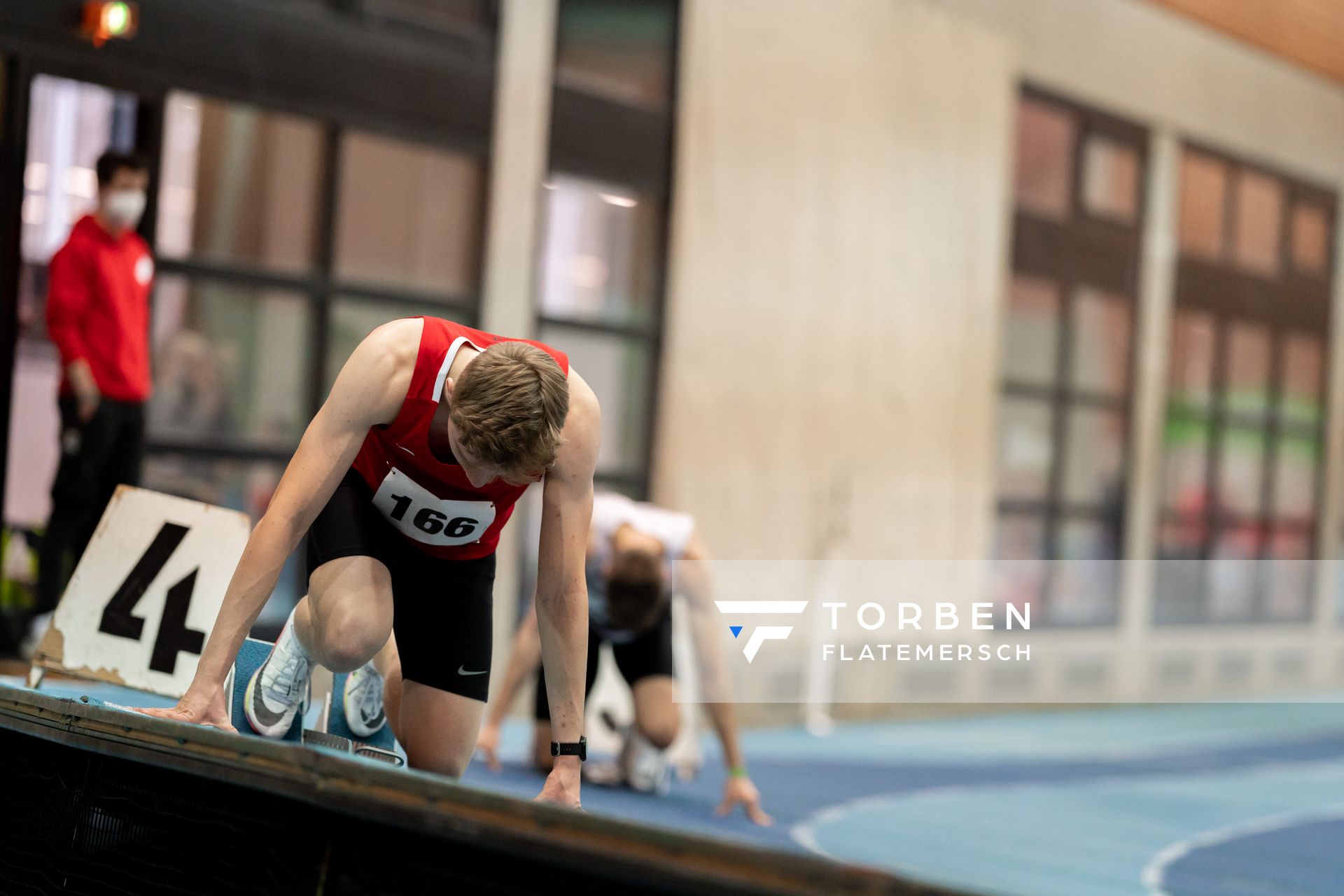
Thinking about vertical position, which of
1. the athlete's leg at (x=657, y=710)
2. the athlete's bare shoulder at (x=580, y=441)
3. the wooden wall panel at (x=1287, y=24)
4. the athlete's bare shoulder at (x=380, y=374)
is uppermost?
the wooden wall panel at (x=1287, y=24)

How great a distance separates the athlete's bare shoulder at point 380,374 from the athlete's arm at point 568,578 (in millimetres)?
334

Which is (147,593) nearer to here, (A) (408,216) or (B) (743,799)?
(B) (743,799)

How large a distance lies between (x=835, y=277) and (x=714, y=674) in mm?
5504

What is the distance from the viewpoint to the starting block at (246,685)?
366cm

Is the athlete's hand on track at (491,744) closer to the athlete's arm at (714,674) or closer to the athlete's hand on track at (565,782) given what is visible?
the athlete's arm at (714,674)

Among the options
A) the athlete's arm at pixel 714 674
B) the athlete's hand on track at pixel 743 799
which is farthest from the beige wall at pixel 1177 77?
the athlete's hand on track at pixel 743 799

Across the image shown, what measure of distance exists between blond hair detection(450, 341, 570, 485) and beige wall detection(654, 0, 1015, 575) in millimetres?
7102

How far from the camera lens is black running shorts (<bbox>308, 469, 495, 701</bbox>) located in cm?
332

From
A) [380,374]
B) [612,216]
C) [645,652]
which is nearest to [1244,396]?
[612,216]

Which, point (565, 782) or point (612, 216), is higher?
point (612, 216)

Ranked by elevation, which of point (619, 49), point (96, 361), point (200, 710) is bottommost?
point (200, 710)

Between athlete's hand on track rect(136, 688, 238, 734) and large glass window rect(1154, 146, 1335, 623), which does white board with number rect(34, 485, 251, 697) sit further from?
large glass window rect(1154, 146, 1335, 623)

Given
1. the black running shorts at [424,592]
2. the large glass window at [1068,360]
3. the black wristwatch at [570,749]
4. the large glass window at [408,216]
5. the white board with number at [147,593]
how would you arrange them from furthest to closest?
the large glass window at [1068,360]
the large glass window at [408,216]
the white board with number at [147,593]
the black running shorts at [424,592]
the black wristwatch at [570,749]

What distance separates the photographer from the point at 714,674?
5918 millimetres
